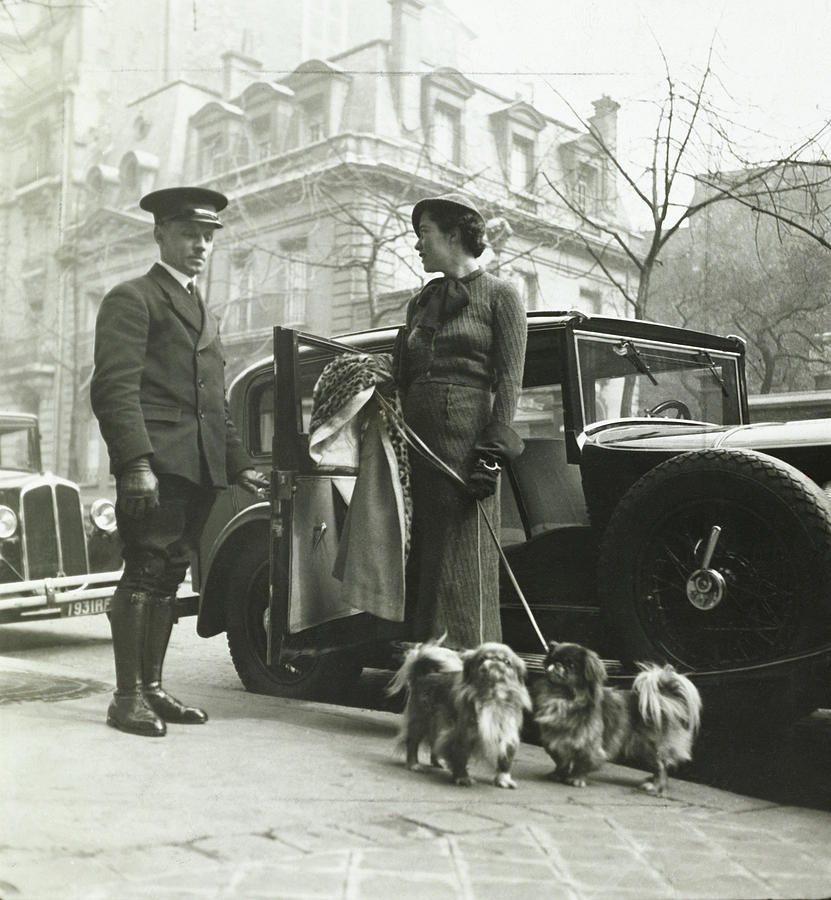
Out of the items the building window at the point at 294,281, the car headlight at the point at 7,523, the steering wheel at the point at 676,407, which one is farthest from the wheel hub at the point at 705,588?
the car headlight at the point at 7,523

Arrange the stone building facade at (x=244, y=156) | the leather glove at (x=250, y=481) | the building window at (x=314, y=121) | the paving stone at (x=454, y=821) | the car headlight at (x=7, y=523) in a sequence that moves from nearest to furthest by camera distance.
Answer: the paving stone at (x=454, y=821) < the leather glove at (x=250, y=481) < the stone building facade at (x=244, y=156) < the building window at (x=314, y=121) < the car headlight at (x=7, y=523)

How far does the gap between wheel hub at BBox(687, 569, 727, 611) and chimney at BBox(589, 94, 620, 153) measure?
10.6 feet

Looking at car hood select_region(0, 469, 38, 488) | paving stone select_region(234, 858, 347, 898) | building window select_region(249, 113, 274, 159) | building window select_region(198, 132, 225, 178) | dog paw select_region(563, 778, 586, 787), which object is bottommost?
dog paw select_region(563, 778, 586, 787)

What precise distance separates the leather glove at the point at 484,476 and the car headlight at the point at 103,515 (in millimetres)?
4405

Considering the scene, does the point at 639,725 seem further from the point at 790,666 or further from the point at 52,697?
the point at 52,697

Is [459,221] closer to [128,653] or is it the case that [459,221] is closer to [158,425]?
[158,425]

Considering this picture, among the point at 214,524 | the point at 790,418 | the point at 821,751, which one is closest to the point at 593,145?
the point at 790,418

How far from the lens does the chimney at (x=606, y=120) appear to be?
19.9 ft

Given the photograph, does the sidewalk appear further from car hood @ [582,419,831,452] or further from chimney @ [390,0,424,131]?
chimney @ [390,0,424,131]

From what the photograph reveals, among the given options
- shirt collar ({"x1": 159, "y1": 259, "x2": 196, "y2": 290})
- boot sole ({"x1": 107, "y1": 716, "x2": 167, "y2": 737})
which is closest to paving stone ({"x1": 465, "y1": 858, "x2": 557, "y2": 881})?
boot sole ({"x1": 107, "y1": 716, "x2": 167, "y2": 737})

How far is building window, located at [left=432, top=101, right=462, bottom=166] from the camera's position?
5.60 meters

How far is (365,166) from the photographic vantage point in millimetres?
5691

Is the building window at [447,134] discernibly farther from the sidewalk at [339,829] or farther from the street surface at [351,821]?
the sidewalk at [339,829]

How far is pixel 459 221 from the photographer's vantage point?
13.2 feet
